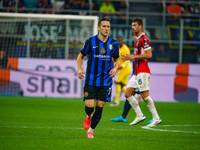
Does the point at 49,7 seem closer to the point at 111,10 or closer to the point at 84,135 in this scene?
the point at 111,10

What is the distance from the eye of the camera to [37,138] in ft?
20.4

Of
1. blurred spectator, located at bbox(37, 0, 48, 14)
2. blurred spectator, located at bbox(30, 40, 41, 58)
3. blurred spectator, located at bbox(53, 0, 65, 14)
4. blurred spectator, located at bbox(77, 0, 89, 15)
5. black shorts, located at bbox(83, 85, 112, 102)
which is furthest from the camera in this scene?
blurred spectator, located at bbox(77, 0, 89, 15)

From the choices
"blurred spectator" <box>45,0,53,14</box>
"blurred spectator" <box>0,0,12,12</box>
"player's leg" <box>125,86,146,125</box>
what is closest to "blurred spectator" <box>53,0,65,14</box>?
"blurred spectator" <box>45,0,53,14</box>

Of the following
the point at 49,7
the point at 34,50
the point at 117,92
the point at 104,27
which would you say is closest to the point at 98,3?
the point at 49,7

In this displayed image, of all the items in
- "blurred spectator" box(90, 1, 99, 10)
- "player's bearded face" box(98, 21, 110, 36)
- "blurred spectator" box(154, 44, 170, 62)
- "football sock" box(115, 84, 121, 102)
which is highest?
"blurred spectator" box(90, 1, 99, 10)

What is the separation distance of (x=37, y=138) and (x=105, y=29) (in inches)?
79.0

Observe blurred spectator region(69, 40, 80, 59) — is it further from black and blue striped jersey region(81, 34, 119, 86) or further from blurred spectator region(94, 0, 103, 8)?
black and blue striped jersey region(81, 34, 119, 86)

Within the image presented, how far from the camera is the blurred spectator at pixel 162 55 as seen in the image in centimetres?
1742

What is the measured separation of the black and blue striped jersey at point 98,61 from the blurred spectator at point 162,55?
441 inches

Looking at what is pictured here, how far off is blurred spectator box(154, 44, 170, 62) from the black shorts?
37.0 feet

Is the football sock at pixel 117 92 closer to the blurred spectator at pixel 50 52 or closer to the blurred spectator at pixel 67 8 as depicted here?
the blurred spectator at pixel 50 52

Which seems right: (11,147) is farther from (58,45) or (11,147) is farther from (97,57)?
(58,45)

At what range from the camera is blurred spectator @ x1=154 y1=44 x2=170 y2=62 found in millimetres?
17422

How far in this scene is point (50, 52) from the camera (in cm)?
1611
